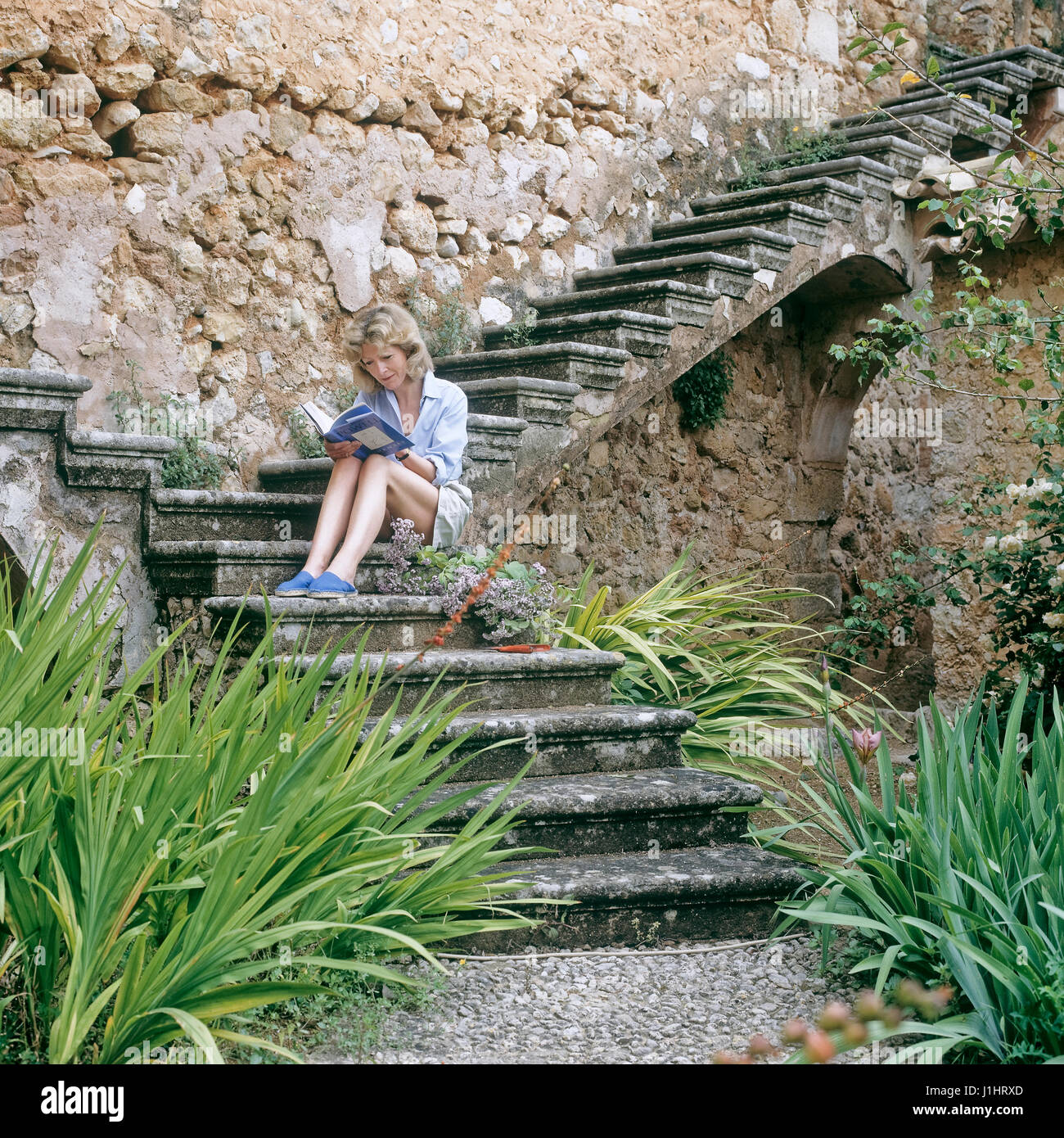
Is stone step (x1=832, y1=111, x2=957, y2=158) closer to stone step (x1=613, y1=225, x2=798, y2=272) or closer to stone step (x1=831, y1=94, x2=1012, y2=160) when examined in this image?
stone step (x1=831, y1=94, x2=1012, y2=160)

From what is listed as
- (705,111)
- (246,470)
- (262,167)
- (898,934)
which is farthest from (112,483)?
(705,111)

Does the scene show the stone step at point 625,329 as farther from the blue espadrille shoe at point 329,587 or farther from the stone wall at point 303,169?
the blue espadrille shoe at point 329,587

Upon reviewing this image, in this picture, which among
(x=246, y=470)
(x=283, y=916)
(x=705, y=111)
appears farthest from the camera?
(x=705, y=111)

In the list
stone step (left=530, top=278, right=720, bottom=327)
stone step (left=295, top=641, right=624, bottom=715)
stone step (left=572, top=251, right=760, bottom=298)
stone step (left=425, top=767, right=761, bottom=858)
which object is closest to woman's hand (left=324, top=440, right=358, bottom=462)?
stone step (left=295, top=641, right=624, bottom=715)

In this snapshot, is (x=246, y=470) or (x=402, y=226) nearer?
(x=246, y=470)

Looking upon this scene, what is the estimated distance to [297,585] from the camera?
138 inches

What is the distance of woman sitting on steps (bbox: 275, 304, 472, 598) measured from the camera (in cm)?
362

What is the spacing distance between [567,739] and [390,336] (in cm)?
159

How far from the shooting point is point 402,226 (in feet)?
16.6

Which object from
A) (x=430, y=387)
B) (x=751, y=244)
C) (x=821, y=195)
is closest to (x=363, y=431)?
(x=430, y=387)

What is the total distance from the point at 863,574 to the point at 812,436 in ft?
3.23

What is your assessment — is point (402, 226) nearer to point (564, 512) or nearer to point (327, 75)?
Answer: point (327, 75)

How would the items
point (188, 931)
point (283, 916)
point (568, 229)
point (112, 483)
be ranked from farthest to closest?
point (568, 229) → point (112, 483) → point (283, 916) → point (188, 931)

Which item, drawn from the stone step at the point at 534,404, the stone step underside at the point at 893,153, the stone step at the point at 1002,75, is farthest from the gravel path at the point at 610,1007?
the stone step at the point at 1002,75
